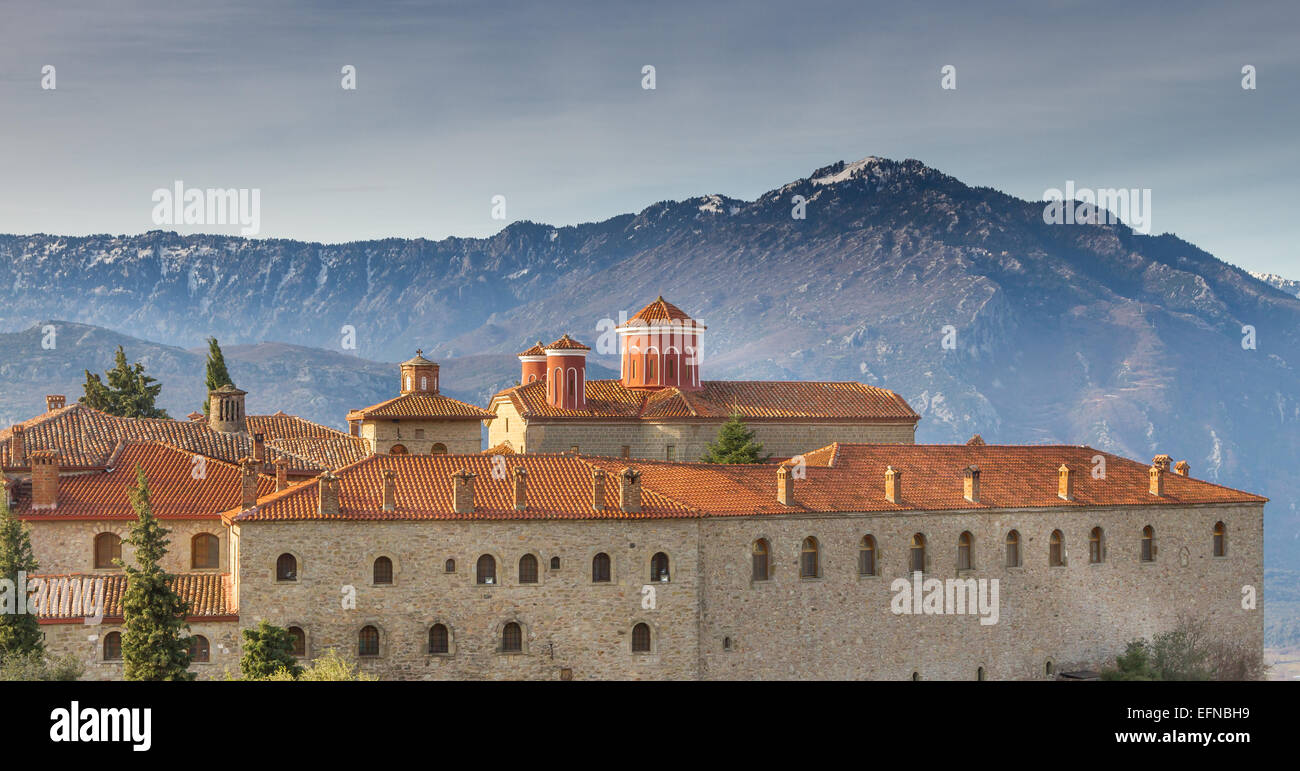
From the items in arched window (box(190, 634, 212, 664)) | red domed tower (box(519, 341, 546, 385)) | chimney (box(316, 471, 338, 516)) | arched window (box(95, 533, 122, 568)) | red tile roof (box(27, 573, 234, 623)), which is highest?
red domed tower (box(519, 341, 546, 385))

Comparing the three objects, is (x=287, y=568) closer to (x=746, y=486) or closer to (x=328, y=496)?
(x=328, y=496)

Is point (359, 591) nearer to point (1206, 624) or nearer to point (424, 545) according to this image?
point (424, 545)

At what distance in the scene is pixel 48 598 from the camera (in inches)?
1655

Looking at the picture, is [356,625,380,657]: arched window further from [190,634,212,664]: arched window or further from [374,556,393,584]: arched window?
[190,634,212,664]: arched window

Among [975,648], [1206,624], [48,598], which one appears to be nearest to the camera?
[48,598]

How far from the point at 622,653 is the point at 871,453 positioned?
44.3 ft

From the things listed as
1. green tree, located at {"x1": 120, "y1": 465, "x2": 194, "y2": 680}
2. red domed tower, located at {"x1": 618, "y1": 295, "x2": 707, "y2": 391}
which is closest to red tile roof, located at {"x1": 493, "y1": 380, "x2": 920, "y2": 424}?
red domed tower, located at {"x1": 618, "y1": 295, "x2": 707, "y2": 391}

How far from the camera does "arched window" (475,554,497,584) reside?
43.0m

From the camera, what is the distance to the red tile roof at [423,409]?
2430 inches

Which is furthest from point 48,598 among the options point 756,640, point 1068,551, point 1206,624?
point 1206,624

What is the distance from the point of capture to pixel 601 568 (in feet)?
143

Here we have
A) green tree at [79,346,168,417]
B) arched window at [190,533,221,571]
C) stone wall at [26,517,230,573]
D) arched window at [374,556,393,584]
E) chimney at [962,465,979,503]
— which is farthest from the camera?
green tree at [79,346,168,417]

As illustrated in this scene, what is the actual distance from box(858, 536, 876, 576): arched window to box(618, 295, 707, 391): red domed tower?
23.0 meters

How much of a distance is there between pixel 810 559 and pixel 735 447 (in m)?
14.8
